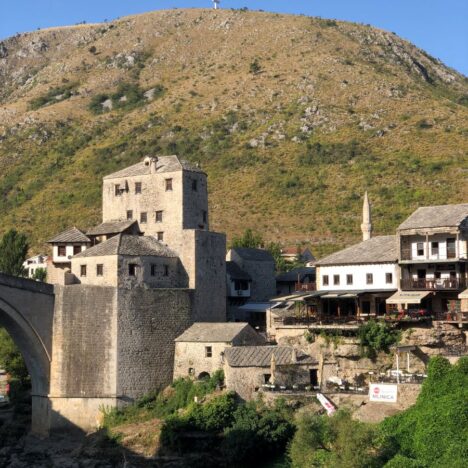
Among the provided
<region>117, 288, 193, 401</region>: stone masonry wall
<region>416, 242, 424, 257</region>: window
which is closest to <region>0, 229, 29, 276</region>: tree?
<region>117, 288, 193, 401</region>: stone masonry wall

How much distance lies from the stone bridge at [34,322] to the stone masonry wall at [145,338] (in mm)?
4857

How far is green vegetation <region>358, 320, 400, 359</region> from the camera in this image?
5484cm

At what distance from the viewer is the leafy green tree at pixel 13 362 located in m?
69.4

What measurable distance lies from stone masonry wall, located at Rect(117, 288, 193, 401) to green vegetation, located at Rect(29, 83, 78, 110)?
9683cm

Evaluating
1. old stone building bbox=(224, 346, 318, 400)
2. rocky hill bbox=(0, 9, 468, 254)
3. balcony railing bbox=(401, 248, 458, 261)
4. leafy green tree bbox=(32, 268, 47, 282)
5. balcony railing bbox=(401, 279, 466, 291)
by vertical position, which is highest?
rocky hill bbox=(0, 9, 468, 254)

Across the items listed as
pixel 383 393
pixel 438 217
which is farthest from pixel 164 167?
pixel 383 393

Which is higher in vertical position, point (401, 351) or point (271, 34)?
point (271, 34)

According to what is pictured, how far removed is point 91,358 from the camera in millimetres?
58875

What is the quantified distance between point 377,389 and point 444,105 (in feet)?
272

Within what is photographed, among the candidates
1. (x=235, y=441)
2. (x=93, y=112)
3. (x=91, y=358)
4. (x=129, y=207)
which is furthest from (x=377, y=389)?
(x=93, y=112)

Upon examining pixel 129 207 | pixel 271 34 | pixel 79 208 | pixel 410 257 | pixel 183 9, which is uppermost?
pixel 183 9

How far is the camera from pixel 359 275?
62031 mm

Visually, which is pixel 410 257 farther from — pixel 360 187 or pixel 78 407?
pixel 360 187

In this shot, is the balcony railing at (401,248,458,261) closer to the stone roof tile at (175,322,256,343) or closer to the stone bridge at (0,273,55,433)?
the stone roof tile at (175,322,256,343)
